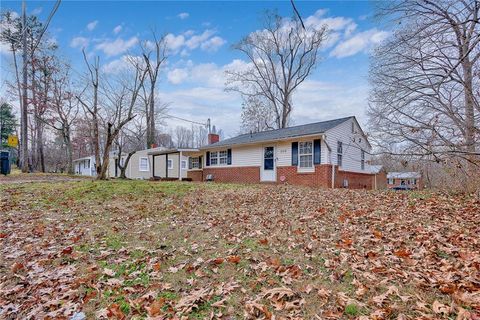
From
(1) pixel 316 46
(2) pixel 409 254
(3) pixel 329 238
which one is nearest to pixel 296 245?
(3) pixel 329 238

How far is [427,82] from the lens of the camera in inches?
366

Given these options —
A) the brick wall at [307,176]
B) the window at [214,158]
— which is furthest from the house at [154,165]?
the brick wall at [307,176]

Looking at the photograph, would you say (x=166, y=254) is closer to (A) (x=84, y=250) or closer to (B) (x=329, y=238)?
(A) (x=84, y=250)

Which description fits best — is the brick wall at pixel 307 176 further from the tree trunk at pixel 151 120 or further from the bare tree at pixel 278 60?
the tree trunk at pixel 151 120

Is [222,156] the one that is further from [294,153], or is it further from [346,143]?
[346,143]

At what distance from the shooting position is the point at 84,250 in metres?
4.63

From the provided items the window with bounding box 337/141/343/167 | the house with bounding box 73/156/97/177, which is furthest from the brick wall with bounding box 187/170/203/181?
the house with bounding box 73/156/97/177

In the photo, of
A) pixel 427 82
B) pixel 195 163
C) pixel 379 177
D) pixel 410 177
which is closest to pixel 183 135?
pixel 195 163

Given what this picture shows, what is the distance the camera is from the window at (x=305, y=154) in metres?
14.3

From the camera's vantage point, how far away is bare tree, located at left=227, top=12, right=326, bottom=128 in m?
27.4

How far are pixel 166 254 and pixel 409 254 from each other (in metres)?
3.53

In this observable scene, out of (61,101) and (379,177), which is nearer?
(61,101)

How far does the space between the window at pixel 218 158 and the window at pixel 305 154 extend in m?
5.67

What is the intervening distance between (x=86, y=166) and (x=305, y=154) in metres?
34.2
